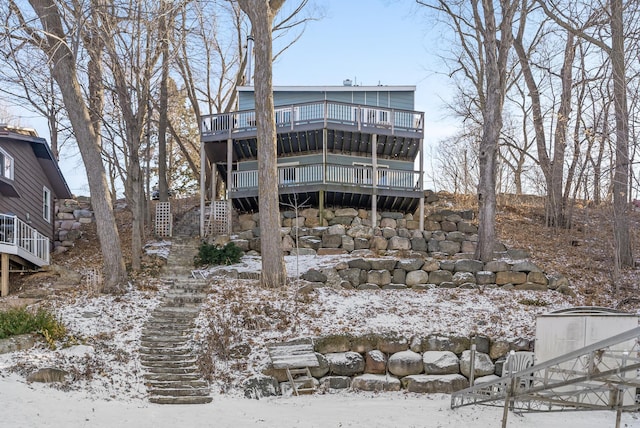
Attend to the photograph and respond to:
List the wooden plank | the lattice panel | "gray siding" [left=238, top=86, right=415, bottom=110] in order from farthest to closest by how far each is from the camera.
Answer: "gray siding" [left=238, top=86, right=415, bottom=110], the lattice panel, the wooden plank

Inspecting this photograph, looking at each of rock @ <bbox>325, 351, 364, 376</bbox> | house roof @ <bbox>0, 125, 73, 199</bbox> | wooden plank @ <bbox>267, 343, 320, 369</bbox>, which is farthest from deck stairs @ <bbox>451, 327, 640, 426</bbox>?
house roof @ <bbox>0, 125, 73, 199</bbox>

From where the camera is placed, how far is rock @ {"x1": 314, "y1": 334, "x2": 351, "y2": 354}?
12078 millimetres

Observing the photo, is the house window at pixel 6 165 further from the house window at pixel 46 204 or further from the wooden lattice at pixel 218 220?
the wooden lattice at pixel 218 220

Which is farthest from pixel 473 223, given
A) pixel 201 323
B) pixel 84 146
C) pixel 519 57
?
pixel 84 146

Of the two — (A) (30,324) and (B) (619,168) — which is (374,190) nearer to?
(B) (619,168)

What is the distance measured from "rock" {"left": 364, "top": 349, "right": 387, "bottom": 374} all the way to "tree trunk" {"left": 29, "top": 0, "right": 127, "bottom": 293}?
251 inches

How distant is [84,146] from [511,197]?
69.0 feet

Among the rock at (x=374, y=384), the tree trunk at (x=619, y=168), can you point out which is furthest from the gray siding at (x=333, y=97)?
the rock at (x=374, y=384)

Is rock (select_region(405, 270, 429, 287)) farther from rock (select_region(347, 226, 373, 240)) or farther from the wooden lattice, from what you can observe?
the wooden lattice

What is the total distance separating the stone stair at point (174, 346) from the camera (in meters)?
10.1

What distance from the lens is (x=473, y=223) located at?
20.9 m

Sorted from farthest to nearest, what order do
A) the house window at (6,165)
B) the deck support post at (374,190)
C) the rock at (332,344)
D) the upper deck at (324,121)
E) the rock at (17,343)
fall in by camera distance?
1. the upper deck at (324,121)
2. the deck support post at (374,190)
3. the house window at (6,165)
4. the rock at (332,344)
5. the rock at (17,343)

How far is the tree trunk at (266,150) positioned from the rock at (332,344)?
314cm

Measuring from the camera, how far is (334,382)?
1150cm
